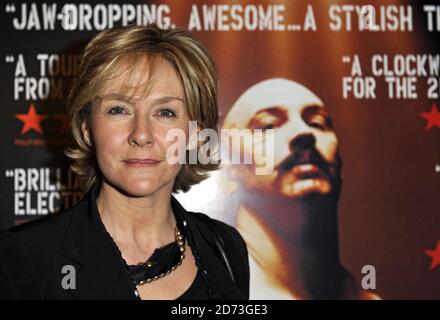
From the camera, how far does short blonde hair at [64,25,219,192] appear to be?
4.68ft

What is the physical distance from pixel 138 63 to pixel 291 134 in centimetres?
92

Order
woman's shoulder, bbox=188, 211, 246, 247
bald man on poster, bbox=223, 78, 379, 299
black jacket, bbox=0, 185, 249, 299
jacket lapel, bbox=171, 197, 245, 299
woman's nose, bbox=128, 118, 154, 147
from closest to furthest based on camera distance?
1. black jacket, bbox=0, 185, 249, 299
2. woman's nose, bbox=128, 118, 154, 147
3. jacket lapel, bbox=171, 197, 245, 299
4. woman's shoulder, bbox=188, 211, 246, 247
5. bald man on poster, bbox=223, 78, 379, 299

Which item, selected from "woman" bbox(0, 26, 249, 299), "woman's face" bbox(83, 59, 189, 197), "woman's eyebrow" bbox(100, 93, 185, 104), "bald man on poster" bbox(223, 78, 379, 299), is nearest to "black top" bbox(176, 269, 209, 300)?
"woman" bbox(0, 26, 249, 299)

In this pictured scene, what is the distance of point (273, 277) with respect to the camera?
2150mm

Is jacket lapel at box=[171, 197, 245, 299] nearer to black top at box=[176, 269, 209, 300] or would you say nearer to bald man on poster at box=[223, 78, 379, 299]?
black top at box=[176, 269, 209, 300]

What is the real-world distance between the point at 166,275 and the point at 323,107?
1.07m

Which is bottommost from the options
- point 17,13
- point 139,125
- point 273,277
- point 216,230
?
point 273,277

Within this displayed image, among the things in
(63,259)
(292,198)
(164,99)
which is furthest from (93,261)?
(292,198)

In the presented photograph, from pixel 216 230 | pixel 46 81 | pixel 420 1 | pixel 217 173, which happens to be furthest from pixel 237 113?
pixel 420 1

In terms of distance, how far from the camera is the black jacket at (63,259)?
50.3 inches

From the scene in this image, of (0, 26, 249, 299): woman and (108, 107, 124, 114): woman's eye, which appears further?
(108, 107, 124, 114): woman's eye

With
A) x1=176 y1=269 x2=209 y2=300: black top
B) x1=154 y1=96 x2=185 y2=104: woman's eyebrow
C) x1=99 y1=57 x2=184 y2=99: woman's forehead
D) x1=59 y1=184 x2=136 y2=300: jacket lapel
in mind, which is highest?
x1=99 y1=57 x2=184 y2=99: woman's forehead

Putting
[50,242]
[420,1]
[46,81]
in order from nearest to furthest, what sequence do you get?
[50,242], [46,81], [420,1]

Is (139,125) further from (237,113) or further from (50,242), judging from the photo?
(237,113)
